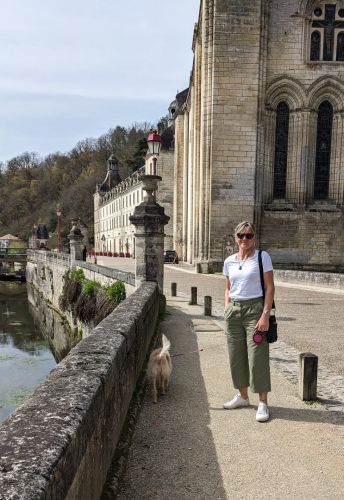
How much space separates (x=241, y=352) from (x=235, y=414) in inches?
Answer: 21.5

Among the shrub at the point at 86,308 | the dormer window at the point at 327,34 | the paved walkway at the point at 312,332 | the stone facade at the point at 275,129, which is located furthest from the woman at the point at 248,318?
the dormer window at the point at 327,34

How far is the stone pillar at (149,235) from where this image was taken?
8.40 meters

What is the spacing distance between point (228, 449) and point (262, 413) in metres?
0.64

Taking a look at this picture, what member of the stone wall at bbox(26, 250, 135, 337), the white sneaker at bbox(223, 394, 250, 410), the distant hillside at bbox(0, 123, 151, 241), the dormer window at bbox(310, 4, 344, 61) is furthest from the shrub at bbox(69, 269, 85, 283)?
the distant hillside at bbox(0, 123, 151, 241)

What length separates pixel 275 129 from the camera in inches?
810

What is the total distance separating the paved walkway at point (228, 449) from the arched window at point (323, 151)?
18136 millimetres

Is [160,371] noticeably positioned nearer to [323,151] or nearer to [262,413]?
[262,413]

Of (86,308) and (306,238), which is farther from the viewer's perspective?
(306,238)

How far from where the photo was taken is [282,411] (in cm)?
382

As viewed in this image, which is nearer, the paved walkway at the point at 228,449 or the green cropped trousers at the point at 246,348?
the paved walkway at the point at 228,449

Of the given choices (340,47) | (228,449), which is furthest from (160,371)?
(340,47)

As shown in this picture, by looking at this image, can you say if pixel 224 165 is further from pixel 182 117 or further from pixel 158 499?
pixel 158 499

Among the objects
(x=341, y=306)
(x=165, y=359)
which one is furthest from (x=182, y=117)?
(x=165, y=359)

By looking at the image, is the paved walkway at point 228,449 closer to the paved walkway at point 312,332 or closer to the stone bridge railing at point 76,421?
the stone bridge railing at point 76,421
